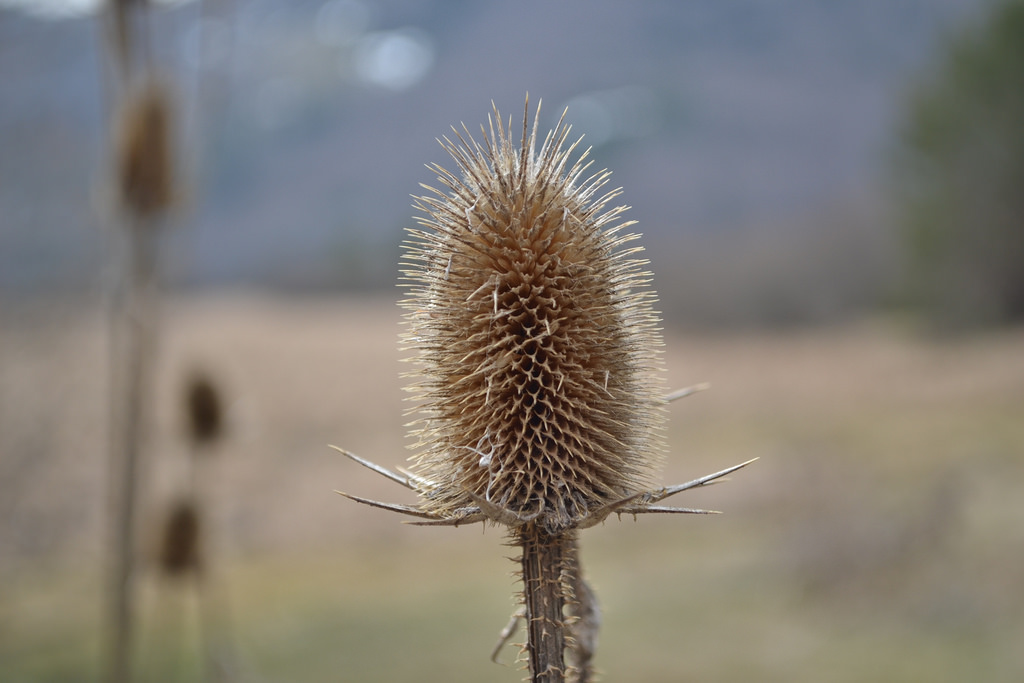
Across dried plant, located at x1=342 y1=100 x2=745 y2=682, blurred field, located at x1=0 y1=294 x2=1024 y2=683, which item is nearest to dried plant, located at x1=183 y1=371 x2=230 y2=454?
blurred field, located at x1=0 y1=294 x2=1024 y2=683

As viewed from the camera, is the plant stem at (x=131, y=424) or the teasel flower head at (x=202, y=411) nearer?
the plant stem at (x=131, y=424)

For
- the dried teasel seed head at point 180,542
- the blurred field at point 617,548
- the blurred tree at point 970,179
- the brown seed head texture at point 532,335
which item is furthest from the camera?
the blurred tree at point 970,179

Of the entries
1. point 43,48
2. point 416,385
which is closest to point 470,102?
point 43,48

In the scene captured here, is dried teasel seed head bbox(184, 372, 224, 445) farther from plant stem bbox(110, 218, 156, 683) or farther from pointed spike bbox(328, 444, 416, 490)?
pointed spike bbox(328, 444, 416, 490)

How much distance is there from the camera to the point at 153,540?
20.1 feet

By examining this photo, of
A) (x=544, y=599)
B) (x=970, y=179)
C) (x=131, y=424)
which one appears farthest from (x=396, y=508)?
(x=970, y=179)

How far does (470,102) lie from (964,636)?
61.7 m

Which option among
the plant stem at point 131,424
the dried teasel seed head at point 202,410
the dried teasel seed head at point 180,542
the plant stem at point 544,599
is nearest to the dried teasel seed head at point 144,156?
the plant stem at point 131,424

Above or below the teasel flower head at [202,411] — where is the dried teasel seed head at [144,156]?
above

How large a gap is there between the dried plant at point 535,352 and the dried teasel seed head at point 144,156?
3.30 metres

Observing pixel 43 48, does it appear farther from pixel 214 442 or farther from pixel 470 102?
pixel 470 102

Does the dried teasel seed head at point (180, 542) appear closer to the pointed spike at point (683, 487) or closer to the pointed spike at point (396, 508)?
the pointed spike at point (396, 508)

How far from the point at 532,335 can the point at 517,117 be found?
2665 centimetres

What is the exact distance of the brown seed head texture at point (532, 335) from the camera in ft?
7.49
